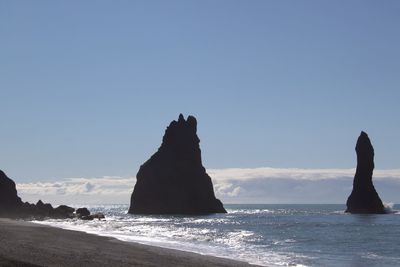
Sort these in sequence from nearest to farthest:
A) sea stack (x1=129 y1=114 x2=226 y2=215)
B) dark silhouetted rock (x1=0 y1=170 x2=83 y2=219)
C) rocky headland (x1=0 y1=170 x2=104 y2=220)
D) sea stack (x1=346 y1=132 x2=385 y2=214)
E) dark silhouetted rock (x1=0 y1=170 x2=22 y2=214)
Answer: rocky headland (x1=0 y1=170 x2=104 y2=220) → dark silhouetted rock (x1=0 y1=170 x2=83 y2=219) → dark silhouetted rock (x1=0 y1=170 x2=22 y2=214) → sea stack (x1=346 y1=132 x2=385 y2=214) → sea stack (x1=129 y1=114 x2=226 y2=215)

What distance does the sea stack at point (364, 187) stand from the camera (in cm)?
16450

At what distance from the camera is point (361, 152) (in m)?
170

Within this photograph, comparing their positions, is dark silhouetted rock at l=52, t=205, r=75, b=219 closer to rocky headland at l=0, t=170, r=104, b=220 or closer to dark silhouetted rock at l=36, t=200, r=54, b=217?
rocky headland at l=0, t=170, r=104, b=220

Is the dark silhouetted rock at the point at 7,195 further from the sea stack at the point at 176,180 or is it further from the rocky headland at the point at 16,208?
the sea stack at the point at 176,180

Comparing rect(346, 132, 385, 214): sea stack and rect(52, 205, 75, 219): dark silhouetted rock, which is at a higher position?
rect(346, 132, 385, 214): sea stack

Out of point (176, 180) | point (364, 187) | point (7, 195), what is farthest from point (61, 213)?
point (364, 187)

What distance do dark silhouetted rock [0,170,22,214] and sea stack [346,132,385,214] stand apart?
9698 centimetres

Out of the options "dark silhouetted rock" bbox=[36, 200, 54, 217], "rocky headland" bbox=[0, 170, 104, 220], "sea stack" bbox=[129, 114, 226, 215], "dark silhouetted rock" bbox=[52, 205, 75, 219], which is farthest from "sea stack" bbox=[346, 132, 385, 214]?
"dark silhouetted rock" bbox=[36, 200, 54, 217]

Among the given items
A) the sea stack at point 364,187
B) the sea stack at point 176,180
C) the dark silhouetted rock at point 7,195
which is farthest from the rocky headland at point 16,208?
the sea stack at point 364,187

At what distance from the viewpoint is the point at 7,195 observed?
129 metres

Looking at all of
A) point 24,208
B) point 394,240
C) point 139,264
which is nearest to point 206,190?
point 24,208

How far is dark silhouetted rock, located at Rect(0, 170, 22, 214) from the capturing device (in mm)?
126350

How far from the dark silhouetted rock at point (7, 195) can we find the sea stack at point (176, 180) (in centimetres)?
5251

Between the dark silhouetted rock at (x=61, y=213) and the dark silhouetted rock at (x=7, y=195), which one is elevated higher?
the dark silhouetted rock at (x=7, y=195)
